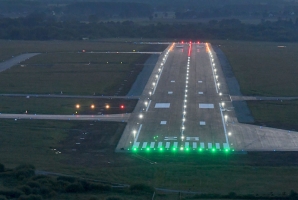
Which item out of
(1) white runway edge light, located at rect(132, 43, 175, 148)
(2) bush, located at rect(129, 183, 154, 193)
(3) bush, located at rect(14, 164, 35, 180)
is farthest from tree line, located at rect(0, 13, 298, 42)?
(2) bush, located at rect(129, 183, 154, 193)

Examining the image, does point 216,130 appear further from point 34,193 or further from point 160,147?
point 34,193

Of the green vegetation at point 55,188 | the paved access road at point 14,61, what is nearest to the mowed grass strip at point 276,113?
the green vegetation at point 55,188

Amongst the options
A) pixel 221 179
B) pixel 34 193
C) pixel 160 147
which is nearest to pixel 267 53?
pixel 160 147

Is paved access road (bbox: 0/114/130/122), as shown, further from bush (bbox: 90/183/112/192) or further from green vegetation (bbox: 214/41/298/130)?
bush (bbox: 90/183/112/192)

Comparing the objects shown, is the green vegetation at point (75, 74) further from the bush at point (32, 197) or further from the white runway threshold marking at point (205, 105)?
the bush at point (32, 197)

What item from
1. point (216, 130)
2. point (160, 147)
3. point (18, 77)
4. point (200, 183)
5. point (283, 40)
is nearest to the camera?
point (200, 183)

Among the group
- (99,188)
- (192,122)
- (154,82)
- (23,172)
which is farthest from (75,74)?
(99,188)
